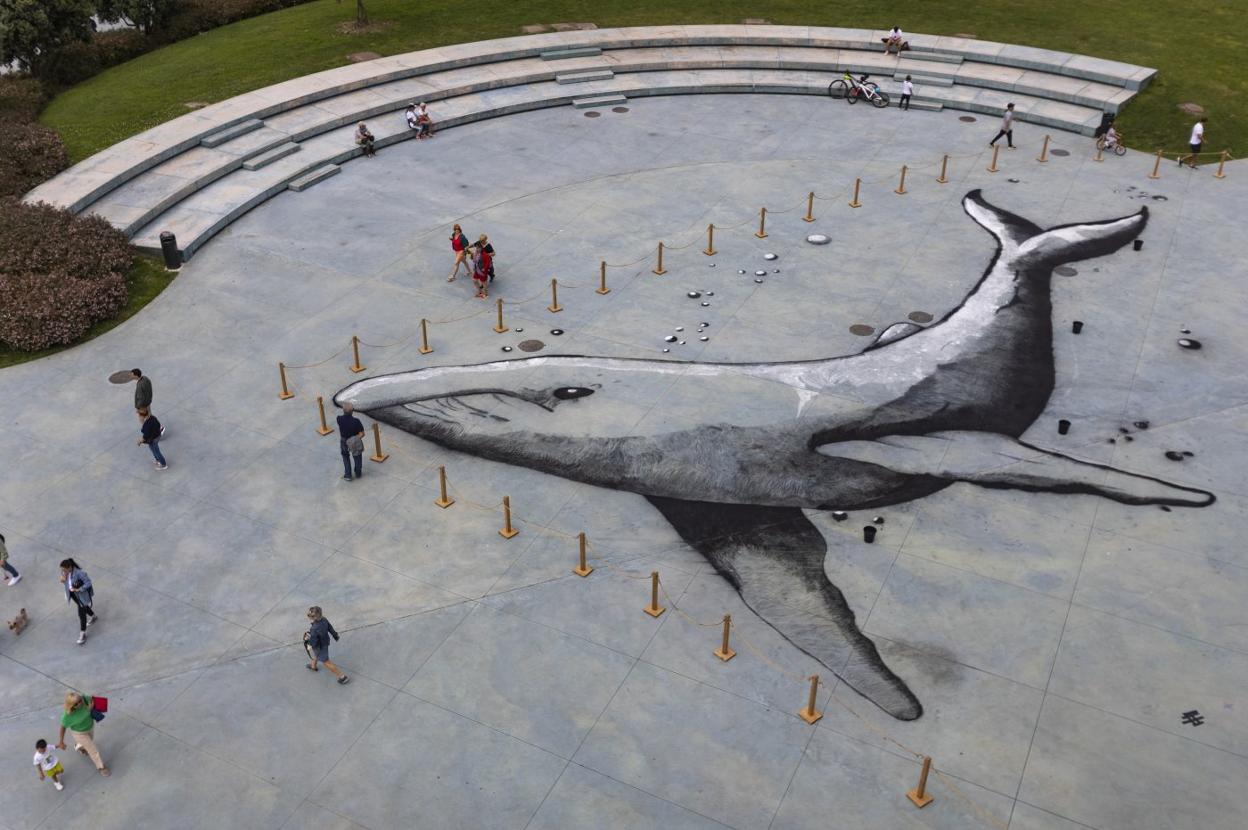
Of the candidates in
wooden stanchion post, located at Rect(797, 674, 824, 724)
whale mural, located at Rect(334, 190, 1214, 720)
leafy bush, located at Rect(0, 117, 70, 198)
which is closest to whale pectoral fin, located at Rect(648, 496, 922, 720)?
whale mural, located at Rect(334, 190, 1214, 720)

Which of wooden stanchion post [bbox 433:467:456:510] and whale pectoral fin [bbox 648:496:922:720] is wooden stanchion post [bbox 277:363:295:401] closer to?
wooden stanchion post [bbox 433:467:456:510]

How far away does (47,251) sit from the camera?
2389cm

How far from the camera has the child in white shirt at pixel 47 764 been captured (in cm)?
Result: 1318

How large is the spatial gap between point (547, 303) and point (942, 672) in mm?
12322

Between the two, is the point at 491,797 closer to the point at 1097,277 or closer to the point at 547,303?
the point at 547,303

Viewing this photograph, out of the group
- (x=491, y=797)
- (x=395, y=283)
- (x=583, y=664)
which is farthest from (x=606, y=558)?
(x=395, y=283)

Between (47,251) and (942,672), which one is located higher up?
(47,251)

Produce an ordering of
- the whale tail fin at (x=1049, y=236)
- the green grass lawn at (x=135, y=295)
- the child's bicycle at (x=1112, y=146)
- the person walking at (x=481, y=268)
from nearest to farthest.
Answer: the green grass lawn at (x=135, y=295)
the person walking at (x=481, y=268)
the whale tail fin at (x=1049, y=236)
the child's bicycle at (x=1112, y=146)

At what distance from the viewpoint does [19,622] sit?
614 inches

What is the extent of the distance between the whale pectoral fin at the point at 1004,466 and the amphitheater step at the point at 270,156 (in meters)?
18.4

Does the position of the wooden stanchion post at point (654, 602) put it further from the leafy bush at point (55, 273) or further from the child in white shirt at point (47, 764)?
the leafy bush at point (55, 273)

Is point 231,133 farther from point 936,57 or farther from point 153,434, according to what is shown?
point 936,57

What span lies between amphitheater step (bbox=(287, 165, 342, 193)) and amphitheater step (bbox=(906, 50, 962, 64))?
770 inches

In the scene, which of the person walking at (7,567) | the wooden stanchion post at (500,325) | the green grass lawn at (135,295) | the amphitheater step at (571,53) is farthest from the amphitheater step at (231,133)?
the person walking at (7,567)
